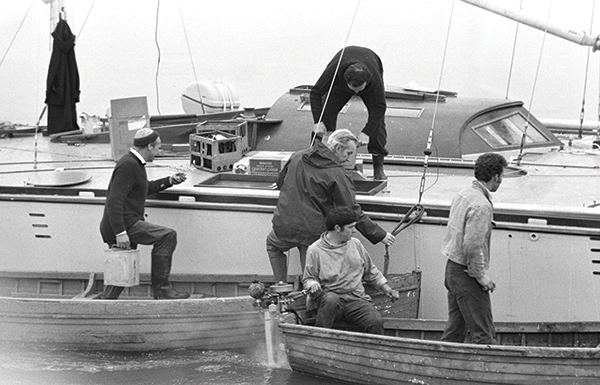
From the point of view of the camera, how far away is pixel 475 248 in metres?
7.93

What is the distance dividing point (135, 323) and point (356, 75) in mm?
2936

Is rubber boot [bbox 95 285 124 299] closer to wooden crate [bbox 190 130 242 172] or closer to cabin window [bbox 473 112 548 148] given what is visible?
wooden crate [bbox 190 130 242 172]

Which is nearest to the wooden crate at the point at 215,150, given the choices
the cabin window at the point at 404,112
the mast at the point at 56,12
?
the cabin window at the point at 404,112

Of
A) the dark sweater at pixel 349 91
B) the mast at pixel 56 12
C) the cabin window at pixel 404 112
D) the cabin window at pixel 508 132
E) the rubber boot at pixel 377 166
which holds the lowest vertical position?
the rubber boot at pixel 377 166

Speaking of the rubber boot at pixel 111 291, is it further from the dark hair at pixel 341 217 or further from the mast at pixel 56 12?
the mast at pixel 56 12

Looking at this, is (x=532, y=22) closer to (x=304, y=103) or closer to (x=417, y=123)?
(x=417, y=123)

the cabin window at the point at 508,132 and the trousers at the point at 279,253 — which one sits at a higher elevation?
the cabin window at the point at 508,132

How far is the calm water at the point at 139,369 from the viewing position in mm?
8812

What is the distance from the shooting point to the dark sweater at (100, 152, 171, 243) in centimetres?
954

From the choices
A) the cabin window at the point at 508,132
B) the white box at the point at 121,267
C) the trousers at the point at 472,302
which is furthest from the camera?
the cabin window at the point at 508,132

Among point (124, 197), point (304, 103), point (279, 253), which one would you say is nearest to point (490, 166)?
point (279, 253)

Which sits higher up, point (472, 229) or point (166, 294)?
point (472, 229)

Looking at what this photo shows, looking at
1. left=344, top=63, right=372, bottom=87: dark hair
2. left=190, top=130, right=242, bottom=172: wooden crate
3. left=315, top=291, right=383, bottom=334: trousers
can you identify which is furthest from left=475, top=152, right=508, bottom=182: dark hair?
left=190, top=130, right=242, bottom=172: wooden crate

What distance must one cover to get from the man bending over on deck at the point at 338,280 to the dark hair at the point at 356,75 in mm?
1698
